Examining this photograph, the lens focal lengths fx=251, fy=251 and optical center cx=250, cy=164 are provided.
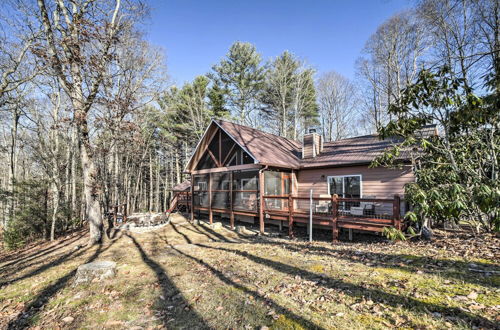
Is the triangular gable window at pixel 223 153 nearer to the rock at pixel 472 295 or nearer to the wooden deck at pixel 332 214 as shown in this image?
the wooden deck at pixel 332 214

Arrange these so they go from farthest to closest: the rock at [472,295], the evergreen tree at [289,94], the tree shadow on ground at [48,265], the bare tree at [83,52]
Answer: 1. the evergreen tree at [289,94]
2. the bare tree at [83,52]
3. the tree shadow on ground at [48,265]
4. the rock at [472,295]

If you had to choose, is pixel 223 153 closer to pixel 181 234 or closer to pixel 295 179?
pixel 295 179

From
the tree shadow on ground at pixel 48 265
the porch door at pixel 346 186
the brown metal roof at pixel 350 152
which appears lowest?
the tree shadow on ground at pixel 48 265

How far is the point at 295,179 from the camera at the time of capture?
13.1 metres

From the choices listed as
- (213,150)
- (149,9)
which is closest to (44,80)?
(149,9)

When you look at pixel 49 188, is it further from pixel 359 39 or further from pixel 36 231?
pixel 359 39

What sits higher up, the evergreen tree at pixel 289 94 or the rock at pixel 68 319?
the evergreen tree at pixel 289 94

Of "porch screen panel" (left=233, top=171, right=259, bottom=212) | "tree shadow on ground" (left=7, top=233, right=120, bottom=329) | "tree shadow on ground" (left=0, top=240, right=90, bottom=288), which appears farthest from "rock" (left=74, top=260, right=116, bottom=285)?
"porch screen panel" (left=233, top=171, right=259, bottom=212)

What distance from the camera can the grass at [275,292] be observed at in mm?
3275

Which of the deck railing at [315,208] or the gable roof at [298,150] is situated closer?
the deck railing at [315,208]

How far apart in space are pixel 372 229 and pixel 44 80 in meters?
16.4

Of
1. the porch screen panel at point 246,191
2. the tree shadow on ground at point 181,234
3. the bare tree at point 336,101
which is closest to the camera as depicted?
the tree shadow on ground at point 181,234

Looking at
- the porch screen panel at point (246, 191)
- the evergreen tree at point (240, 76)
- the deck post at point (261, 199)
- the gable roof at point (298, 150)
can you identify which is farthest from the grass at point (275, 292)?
the evergreen tree at point (240, 76)

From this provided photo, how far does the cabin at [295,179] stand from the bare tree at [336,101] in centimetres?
1331
